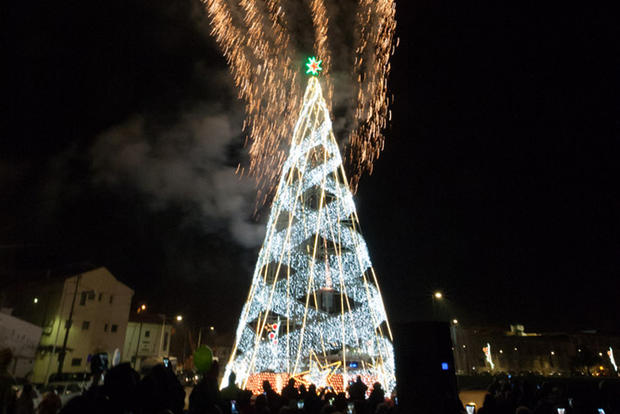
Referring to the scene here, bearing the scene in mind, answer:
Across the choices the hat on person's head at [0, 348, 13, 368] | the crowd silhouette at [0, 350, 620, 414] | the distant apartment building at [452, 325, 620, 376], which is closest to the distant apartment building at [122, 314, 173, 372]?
the crowd silhouette at [0, 350, 620, 414]

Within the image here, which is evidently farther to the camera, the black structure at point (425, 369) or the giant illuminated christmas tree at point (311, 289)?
the giant illuminated christmas tree at point (311, 289)

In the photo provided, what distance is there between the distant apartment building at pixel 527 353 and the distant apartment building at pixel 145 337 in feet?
164

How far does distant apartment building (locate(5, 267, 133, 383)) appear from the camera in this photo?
104 ft

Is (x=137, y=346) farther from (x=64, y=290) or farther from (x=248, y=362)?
(x=248, y=362)

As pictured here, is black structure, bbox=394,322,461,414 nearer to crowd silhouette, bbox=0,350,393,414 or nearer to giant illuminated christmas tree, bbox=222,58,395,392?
crowd silhouette, bbox=0,350,393,414

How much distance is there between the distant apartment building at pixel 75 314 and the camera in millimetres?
31703

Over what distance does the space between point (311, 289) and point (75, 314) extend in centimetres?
2864

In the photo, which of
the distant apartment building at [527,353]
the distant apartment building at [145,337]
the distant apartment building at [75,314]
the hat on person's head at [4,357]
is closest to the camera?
the hat on person's head at [4,357]

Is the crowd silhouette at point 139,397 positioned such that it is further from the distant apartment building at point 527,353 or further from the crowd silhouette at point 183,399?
the distant apartment building at point 527,353

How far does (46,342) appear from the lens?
3169cm

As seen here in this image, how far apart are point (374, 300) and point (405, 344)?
25.7ft

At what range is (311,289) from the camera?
14750 millimetres

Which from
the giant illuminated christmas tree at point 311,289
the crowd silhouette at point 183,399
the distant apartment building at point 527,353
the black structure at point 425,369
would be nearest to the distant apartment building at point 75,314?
the giant illuminated christmas tree at point 311,289

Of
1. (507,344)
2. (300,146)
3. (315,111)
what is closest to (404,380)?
(300,146)
